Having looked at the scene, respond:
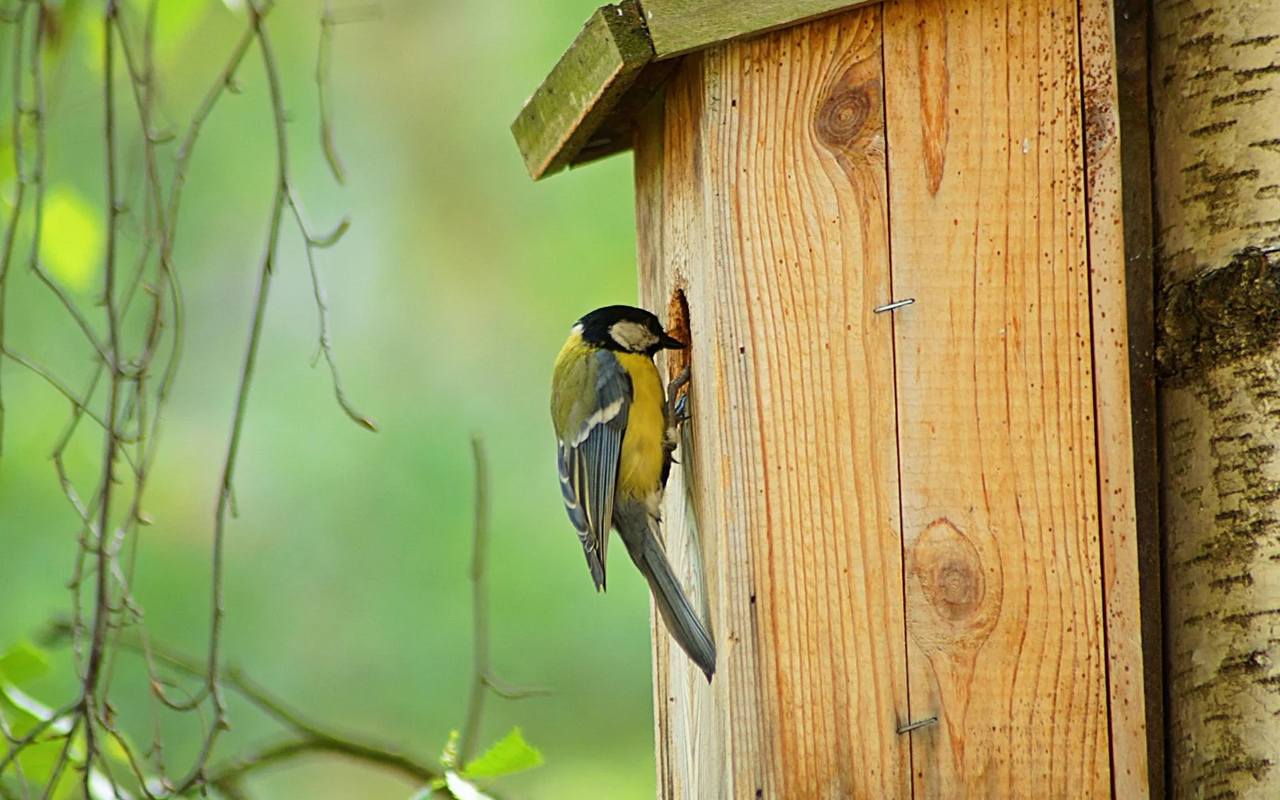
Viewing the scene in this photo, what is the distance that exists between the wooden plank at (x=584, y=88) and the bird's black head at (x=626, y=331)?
12.7 inches

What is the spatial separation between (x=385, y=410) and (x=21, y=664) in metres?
3.48

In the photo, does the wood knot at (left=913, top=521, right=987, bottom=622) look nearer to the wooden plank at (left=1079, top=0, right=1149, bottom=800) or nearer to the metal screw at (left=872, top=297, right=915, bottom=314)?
the wooden plank at (left=1079, top=0, right=1149, bottom=800)

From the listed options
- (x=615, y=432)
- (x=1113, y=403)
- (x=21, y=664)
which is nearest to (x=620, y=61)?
(x=1113, y=403)

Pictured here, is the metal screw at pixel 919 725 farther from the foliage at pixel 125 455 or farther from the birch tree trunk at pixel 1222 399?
the foliage at pixel 125 455

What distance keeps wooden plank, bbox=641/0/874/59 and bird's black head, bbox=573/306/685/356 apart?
63 cm

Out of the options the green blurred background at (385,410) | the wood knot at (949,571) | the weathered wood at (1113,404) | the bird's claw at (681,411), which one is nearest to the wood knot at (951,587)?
the wood knot at (949,571)

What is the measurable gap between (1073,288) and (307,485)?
151 inches

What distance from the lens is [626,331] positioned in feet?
8.84

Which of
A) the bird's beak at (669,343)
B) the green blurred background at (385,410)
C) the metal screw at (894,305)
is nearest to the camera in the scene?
the metal screw at (894,305)

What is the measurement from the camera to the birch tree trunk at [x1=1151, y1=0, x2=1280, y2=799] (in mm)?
1674

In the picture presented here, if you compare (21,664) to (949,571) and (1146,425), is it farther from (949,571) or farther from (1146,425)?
(1146,425)

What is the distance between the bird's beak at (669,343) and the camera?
2.36 metres

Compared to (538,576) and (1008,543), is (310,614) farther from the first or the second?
(1008,543)

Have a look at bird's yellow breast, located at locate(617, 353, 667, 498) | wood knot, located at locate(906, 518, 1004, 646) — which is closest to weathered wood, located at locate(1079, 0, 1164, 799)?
wood knot, located at locate(906, 518, 1004, 646)
